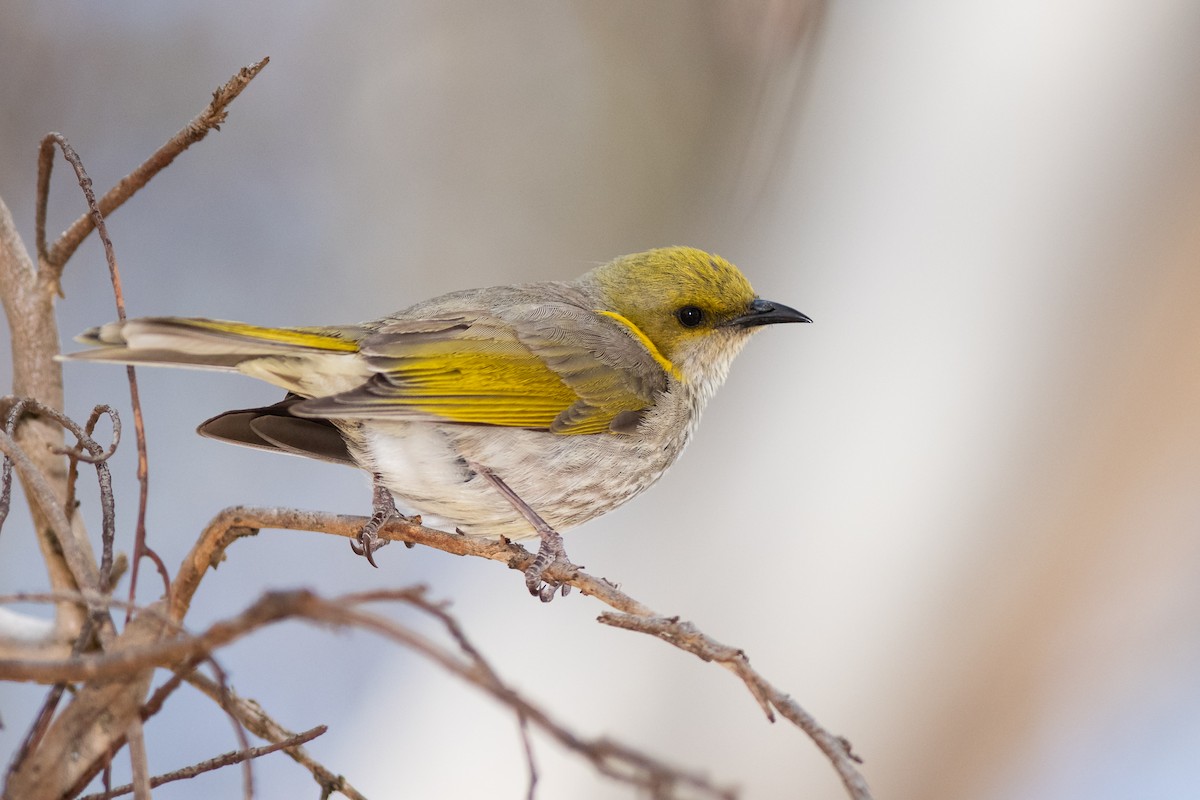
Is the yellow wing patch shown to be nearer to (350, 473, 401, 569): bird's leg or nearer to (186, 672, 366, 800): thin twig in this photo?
(350, 473, 401, 569): bird's leg

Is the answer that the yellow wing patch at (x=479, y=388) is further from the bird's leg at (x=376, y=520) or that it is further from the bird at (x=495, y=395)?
the bird's leg at (x=376, y=520)

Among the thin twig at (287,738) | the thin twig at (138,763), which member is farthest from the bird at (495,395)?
the thin twig at (138,763)

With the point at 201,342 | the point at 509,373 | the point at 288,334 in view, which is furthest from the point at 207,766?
the point at 509,373

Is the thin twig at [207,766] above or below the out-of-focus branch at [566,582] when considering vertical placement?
below

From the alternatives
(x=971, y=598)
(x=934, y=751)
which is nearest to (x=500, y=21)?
(x=971, y=598)

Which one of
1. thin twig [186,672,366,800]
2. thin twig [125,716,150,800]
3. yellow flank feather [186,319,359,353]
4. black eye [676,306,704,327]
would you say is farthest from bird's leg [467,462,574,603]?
thin twig [125,716,150,800]

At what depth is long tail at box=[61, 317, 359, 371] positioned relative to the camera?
1467 millimetres

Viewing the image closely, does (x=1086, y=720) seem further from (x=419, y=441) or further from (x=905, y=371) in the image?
(x=419, y=441)

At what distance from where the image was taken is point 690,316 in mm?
2697

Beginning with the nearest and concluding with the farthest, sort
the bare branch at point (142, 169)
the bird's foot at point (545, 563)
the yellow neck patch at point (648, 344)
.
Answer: the bare branch at point (142, 169) < the bird's foot at point (545, 563) < the yellow neck patch at point (648, 344)

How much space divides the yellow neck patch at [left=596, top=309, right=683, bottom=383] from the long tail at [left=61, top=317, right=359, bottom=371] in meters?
0.79

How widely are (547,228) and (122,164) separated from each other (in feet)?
5.63

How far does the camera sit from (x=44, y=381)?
1599mm

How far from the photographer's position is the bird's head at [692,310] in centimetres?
268
